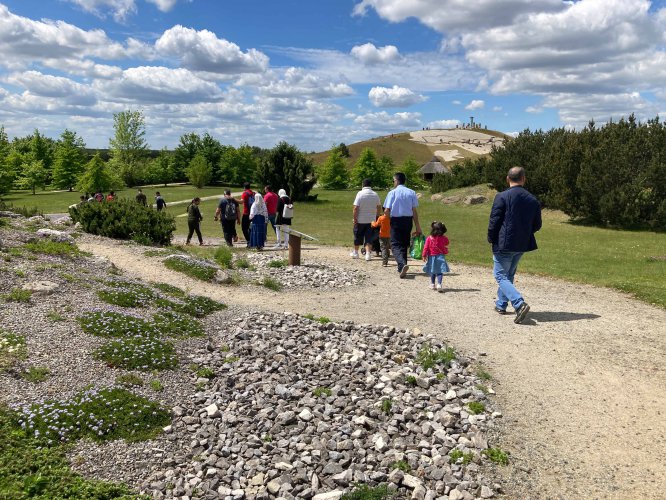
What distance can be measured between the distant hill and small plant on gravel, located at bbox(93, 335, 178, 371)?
93.3 m

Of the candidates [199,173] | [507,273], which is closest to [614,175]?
[507,273]

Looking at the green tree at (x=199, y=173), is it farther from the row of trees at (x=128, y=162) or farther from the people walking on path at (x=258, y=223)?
the people walking on path at (x=258, y=223)

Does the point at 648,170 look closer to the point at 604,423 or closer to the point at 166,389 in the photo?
the point at 604,423

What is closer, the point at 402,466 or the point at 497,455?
the point at 402,466

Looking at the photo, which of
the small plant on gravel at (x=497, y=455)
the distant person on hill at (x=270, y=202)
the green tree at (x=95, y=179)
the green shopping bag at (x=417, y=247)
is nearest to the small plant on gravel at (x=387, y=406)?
the small plant on gravel at (x=497, y=455)

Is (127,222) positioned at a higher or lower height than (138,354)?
higher

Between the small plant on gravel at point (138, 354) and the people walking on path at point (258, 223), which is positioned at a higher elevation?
the people walking on path at point (258, 223)

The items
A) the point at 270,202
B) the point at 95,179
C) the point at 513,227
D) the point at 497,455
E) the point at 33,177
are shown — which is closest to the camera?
the point at 497,455

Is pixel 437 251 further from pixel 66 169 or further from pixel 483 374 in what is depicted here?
pixel 66 169

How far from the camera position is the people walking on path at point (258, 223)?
16.2 meters

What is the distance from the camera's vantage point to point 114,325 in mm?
7441

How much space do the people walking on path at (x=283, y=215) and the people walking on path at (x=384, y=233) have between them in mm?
3132

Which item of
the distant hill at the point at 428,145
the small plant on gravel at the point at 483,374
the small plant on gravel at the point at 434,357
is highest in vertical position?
the distant hill at the point at 428,145

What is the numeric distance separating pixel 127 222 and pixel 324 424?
456 inches
